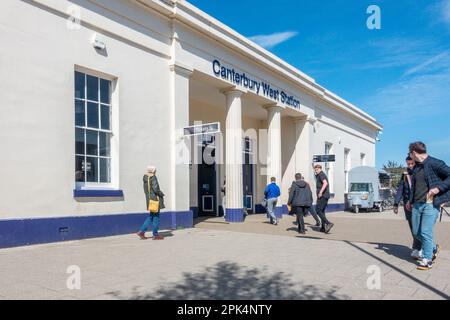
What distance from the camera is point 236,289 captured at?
5098 millimetres

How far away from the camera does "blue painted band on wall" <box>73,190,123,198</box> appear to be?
8920 millimetres

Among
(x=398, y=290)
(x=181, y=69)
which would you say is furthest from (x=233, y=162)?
(x=398, y=290)

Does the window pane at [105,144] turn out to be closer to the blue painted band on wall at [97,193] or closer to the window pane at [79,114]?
the window pane at [79,114]

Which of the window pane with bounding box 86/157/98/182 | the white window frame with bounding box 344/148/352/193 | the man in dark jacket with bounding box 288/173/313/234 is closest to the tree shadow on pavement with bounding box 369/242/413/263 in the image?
the man in dark jacket with bounding box 288/173/313/234

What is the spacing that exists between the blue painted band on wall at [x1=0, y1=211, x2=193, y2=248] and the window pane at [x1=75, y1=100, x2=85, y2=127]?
2155mm

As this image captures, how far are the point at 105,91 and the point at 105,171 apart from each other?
1.95 meters

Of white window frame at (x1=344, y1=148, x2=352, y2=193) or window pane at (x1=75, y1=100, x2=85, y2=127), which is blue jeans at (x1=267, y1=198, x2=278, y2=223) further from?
white window frame at (x1=344, y1=148, x2=352, y2=193)

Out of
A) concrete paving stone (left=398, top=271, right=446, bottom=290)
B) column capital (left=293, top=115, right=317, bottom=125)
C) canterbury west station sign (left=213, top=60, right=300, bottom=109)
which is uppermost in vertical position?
canterbury west station sign (left=213, top=60, right=300, bottom=109)

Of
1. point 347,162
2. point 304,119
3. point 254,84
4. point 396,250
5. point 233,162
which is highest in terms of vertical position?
point 254,84

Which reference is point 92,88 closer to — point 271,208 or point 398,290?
point 271,208

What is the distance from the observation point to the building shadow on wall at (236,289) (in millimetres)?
4732

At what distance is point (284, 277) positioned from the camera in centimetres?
571

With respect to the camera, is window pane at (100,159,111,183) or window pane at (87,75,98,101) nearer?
window pane at (87,75,98,101)
